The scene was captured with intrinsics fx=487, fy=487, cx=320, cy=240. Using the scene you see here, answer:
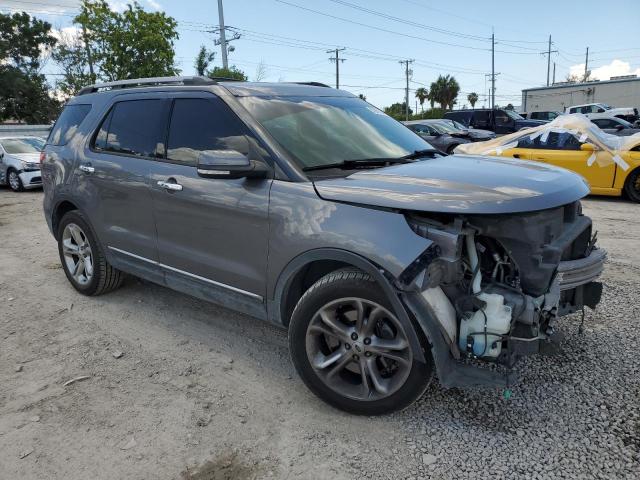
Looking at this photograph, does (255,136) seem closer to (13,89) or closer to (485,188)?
(485,188)

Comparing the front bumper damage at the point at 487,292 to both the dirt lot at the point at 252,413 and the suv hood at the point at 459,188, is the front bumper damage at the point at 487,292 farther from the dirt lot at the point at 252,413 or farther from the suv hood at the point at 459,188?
the dirt lot at the point at 252,413

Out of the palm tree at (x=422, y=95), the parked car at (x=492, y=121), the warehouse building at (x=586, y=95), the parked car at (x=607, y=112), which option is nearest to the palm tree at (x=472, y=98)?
the palm tree at (x=422, y=95)

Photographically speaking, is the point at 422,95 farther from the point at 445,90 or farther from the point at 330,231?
the point at 330,231

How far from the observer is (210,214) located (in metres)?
3.28

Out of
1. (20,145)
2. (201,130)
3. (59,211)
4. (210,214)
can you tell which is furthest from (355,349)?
(20,145)

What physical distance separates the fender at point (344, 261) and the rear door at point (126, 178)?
1.27 meters

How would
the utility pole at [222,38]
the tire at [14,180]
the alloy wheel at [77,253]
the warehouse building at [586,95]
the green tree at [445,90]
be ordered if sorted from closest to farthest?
the alloy wheel at [77,253] → the tire at [14,180] → the utility pole at [222,38] → the warehouse building at [586,95] → the green tree at [445,90]

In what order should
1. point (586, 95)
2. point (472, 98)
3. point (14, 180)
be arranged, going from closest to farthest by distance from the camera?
point (14, 180) → point (586, 95) → point (472, 98)

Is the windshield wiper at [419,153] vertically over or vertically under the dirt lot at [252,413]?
over

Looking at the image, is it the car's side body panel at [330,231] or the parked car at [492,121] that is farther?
the parked car at [492,121]

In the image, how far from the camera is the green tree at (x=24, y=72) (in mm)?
39781

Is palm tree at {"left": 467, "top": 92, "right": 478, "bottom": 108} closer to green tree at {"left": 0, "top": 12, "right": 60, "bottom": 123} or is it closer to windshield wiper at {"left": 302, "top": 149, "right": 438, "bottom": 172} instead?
green tree at {"left": 0, "top": 12, "right": 60, "bottom": 123}

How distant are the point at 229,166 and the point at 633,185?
28.3 feet

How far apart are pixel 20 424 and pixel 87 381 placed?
1.61ft
